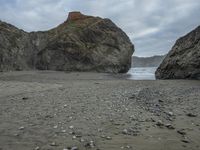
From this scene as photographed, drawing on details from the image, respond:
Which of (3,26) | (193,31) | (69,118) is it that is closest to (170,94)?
(69,118)

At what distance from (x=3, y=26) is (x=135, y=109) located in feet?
118

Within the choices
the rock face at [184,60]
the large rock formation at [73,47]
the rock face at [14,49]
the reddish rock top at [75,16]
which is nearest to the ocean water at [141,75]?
the rock face at [184,60]

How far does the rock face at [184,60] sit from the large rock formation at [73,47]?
1620 centimetres

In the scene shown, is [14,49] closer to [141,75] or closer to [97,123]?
[141,75]

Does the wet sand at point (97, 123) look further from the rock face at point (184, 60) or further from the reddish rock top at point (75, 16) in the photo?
the reddish rock top at point (75, 16)

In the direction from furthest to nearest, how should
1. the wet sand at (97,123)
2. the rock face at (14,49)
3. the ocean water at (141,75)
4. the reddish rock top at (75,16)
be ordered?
the reddish rock top at (75,16) < the rock face at (14,49) < the ocean water at (141,75) < the wet sand at (97,123)

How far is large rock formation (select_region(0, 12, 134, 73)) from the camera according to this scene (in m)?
41.6

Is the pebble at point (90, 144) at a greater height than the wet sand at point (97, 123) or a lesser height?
lesser

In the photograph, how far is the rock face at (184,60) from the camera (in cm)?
2281

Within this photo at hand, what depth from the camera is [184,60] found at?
2386 cm

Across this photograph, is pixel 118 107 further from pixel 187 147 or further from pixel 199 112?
pixel 187 147

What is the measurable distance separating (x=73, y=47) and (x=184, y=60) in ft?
72.0

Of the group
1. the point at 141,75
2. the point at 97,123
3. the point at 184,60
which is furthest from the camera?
the point at 141,75

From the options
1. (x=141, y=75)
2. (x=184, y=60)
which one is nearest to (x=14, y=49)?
(x=141, y=75)
